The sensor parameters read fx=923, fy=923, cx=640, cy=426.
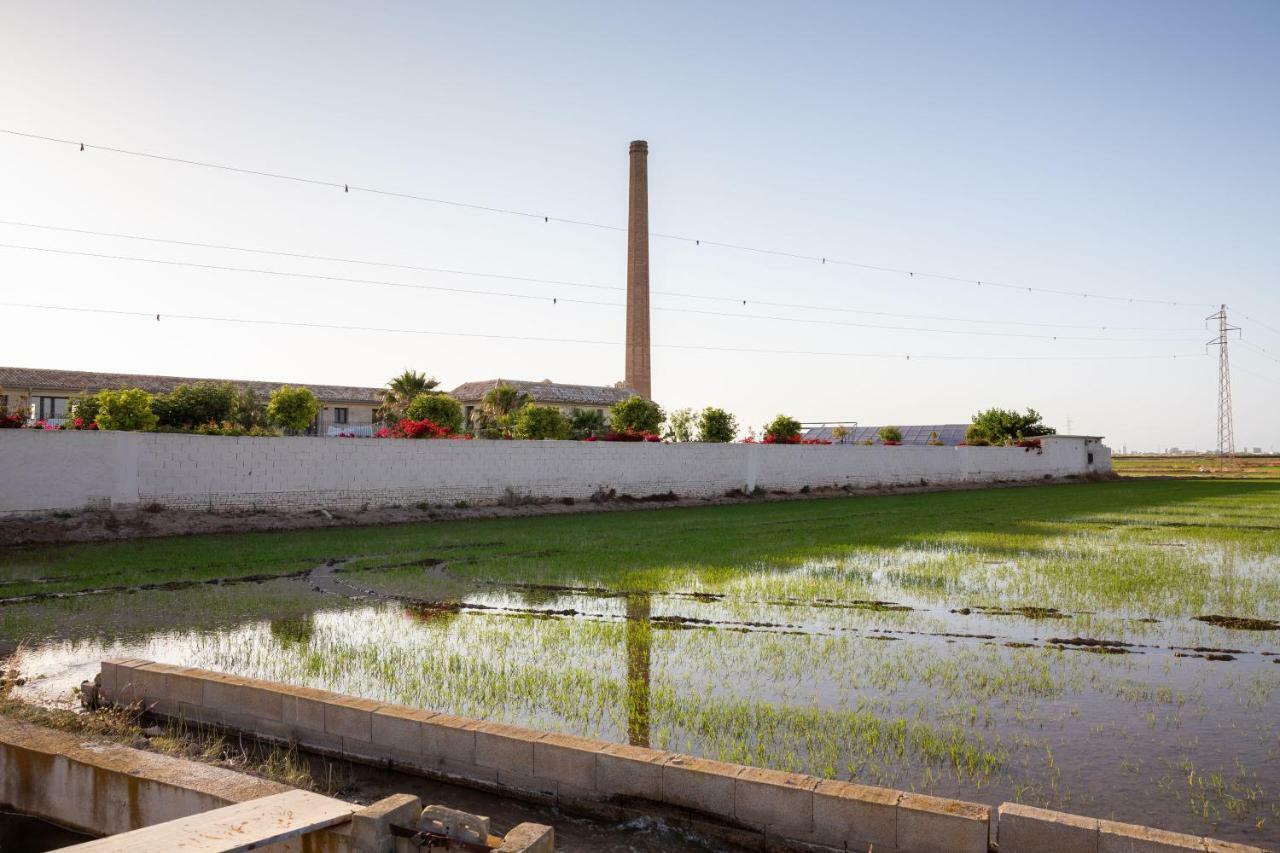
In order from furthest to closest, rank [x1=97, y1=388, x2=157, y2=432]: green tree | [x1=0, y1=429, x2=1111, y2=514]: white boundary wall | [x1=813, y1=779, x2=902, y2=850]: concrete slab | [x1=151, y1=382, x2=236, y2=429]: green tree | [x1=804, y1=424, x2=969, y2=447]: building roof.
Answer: [x1=804, y1=424, x2=969, y2=447]: building roof → [x1=151, y1=382, x2=236, y2=429]: green tree → [x1=97, y1=388, x2=157, y2=432]: green tree → [x1=0, y1=429, x2=1111, y2=514]: white boundary wall → [x1=813, y1=779, x2=902, y2=850]: concrete slab

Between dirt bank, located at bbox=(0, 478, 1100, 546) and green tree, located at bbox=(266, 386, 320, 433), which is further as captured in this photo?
green tree, located at bbox=(266, 386, 320, 433)

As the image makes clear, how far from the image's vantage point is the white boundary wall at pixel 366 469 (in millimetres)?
19078

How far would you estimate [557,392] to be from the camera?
66312 millimetres

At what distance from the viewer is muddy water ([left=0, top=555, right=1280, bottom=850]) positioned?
5.64 metres

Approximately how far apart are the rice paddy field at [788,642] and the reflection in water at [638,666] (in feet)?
0.13

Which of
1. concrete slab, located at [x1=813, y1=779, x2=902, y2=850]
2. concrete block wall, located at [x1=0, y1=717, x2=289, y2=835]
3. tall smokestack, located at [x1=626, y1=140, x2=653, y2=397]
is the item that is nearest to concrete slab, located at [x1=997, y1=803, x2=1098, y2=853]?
concrete slab, located at [x1=813, y1=779, x2=902, y2=850]

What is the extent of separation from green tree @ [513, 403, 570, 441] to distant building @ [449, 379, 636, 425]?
2840 cm

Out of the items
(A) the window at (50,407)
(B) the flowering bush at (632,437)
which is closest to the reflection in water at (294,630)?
(B) the flowering bush at (632,437)

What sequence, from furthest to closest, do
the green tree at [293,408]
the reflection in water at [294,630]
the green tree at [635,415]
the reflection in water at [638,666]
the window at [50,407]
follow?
the window at [50,407] → the green tree at [635,415] → the green tree at [293,408] → the reflection in water at [294,630] → the reflection in water at [638,666]

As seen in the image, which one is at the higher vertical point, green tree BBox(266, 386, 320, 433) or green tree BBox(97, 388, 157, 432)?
green tree BBox(266, 386, 320, 433)

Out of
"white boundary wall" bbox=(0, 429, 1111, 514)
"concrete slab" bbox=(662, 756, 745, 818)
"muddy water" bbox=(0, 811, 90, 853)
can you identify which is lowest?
"muddy water" bbox=(0, 811, 90, 853)

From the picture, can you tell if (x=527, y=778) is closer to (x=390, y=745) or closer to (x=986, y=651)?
(x=390, y=745)

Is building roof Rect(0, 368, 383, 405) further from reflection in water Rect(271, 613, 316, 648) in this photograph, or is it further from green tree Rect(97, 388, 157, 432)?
reflection in water Rect(271, 613, 316, 648)

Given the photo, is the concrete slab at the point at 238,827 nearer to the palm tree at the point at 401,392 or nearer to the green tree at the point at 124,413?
the green tree at the point at 124,413
